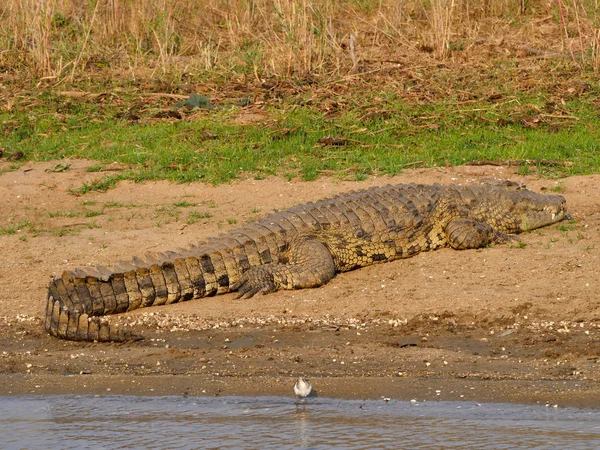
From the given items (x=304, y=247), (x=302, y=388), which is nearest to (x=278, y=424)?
(x=302, y=388)

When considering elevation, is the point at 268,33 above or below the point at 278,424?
above

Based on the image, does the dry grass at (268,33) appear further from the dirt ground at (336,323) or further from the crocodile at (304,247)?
the crocodile at (304,247)

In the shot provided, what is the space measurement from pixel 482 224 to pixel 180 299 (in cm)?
233

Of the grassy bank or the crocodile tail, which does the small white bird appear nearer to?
the crocodile tail

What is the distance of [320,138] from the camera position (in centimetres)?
962

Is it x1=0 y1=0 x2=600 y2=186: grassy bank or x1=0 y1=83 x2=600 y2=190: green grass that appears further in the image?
x1=0 y1=0 x2=600 y2=186: grassy bank

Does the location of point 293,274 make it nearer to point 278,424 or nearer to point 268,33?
point 278,424

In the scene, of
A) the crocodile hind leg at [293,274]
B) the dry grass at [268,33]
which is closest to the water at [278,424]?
the crocodile hind leg at [293,274]

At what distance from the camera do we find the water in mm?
4383

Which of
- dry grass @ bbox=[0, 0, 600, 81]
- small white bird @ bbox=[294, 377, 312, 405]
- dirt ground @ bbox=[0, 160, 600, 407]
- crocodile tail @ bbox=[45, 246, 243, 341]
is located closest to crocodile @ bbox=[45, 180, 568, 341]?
crocodile tail @ bbox=[45, 246, 243, 341]

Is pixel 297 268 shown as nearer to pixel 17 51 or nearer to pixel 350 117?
pixel 350 117

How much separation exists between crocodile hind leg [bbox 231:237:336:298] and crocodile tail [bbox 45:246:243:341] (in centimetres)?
15

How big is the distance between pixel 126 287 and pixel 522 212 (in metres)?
3.13

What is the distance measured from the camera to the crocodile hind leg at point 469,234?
7.11 m
